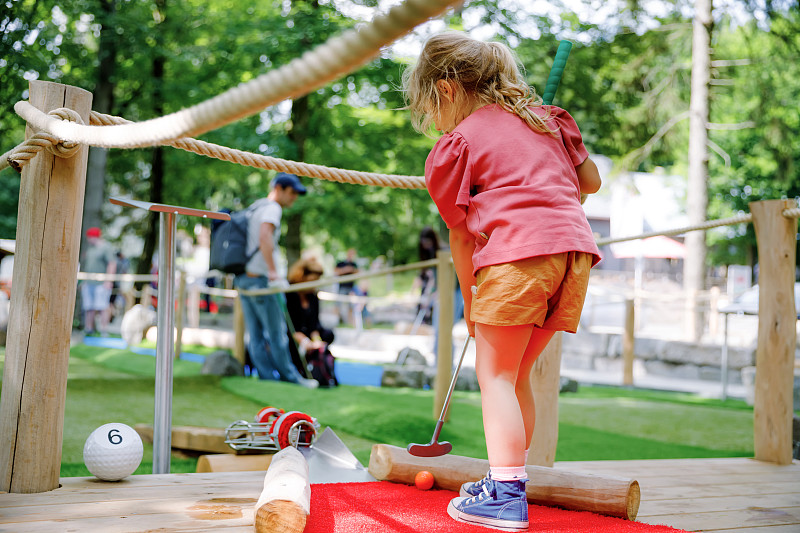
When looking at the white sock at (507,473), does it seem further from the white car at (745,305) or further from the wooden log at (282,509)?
the white car at (745,305)

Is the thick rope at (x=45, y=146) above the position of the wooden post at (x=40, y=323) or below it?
above

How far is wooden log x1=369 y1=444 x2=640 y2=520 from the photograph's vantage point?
5.81 ft

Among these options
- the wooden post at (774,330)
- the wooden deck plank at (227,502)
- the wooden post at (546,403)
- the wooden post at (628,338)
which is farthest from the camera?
the wooden post at (628,338)

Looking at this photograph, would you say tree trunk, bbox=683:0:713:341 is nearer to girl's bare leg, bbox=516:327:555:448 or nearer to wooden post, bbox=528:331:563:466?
wooden post, bbox=528:331:563:466

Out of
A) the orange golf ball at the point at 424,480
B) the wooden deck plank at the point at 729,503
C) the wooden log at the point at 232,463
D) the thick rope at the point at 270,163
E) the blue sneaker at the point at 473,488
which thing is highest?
the thick rope at the point at 270,163

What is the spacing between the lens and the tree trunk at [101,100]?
9930 mm

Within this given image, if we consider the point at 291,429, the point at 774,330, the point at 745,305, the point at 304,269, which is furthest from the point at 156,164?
the point at 774,330

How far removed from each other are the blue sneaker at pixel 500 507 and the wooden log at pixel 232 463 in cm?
95

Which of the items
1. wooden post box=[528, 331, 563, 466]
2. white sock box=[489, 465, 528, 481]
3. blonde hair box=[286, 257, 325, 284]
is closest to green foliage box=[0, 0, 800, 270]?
blonde hair box=[286, 257, 325, 284]

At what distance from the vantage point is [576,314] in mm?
1737

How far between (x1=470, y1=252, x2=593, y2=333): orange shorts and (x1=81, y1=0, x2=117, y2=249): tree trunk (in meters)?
9.52

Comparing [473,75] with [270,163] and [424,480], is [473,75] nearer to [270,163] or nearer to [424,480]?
[270,163]

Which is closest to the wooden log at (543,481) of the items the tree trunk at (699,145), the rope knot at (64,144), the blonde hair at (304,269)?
the rope knot at (64,144)

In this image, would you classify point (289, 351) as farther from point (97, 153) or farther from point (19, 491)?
point (97, 153)
